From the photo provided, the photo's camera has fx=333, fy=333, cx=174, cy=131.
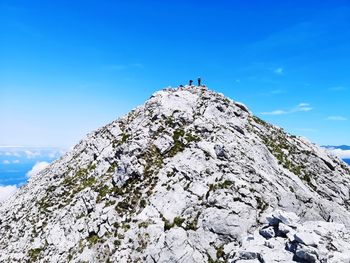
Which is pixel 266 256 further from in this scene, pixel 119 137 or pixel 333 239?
pixel 119 137

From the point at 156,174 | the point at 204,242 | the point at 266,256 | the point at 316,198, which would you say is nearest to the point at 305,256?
the point at 266,256

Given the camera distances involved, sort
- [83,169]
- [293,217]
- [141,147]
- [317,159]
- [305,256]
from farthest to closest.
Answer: [317,159], [83,169], [141,147], [293,217], [305,256]

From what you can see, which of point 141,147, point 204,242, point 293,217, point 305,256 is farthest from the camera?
point 141,147

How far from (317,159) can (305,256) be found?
1282 inches

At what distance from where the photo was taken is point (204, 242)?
107ft

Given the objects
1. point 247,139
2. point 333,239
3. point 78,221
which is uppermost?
point 247,139

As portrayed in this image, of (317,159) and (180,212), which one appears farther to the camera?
(317,159)

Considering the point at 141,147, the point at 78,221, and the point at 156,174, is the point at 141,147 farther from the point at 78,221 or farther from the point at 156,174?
the point at 78,221

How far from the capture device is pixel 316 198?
41.8 m

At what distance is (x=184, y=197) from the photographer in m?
37.5

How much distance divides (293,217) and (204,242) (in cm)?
880

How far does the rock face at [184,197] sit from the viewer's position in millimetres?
31453

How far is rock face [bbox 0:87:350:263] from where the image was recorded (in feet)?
→ 103

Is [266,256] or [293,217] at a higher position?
[293,217]
